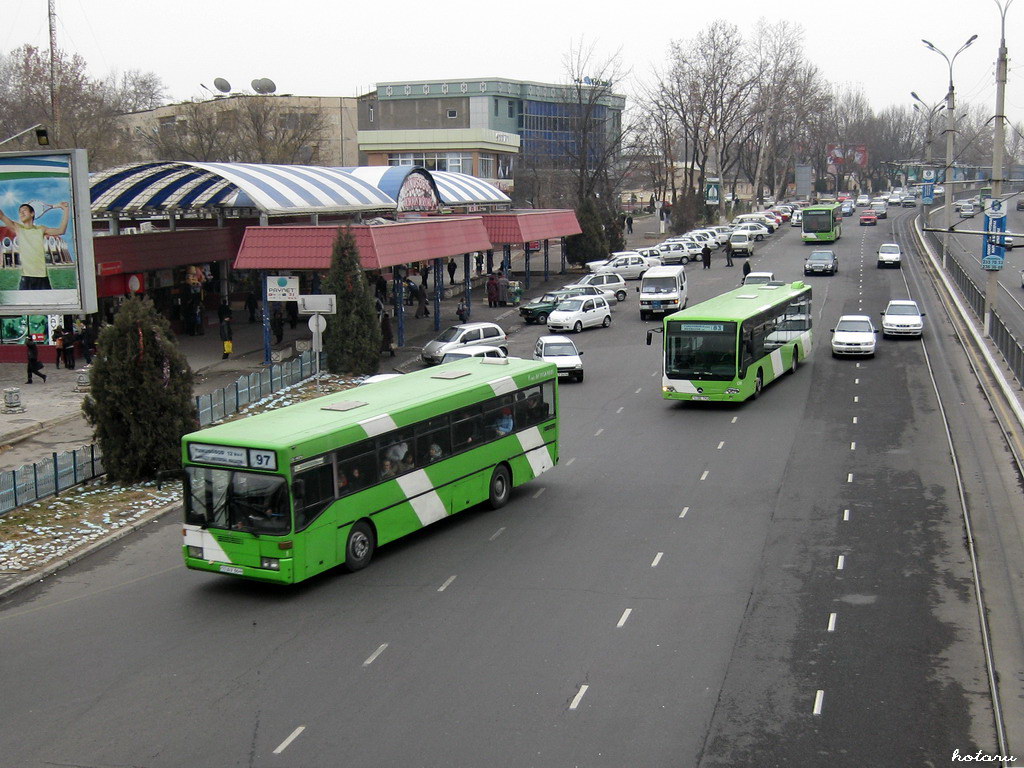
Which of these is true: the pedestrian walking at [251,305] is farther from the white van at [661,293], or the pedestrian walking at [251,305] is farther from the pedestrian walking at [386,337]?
the white van at [661,293]

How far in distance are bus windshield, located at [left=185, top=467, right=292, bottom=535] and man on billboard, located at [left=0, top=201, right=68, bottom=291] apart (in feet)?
26.0

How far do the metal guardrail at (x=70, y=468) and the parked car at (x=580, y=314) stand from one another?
1667 cm

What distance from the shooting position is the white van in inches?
1819

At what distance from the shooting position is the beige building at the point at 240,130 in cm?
8169

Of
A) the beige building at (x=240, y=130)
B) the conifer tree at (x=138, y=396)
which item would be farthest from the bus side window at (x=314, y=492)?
the beige building at (x=240, y=130)

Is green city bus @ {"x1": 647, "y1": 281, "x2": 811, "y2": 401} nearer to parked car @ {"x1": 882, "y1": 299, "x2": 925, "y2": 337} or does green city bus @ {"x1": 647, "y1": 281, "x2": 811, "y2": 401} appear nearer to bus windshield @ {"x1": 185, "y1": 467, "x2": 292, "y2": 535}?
parked car @ {"x1": 882, "y1": 299, "x2": 925, "y2": 337}

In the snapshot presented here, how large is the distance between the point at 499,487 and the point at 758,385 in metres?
12.0

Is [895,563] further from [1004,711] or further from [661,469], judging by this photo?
[661,469]

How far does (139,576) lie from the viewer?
55.4 ft

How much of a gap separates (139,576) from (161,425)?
6014 millimetres

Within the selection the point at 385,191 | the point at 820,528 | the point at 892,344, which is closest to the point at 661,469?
the point at 820,528

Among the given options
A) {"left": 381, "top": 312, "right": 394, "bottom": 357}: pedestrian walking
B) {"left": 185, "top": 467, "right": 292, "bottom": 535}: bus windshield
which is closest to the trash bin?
{"left": 381, "top": 312, "right": 394, "bottom": 357}: pedestrian walking

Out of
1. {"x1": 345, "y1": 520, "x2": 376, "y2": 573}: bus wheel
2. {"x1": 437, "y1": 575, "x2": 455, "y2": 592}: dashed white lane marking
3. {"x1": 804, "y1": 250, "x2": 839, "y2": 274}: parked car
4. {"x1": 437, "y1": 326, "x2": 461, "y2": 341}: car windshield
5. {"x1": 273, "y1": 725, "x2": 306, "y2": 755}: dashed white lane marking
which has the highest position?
{"x1": 804, "y1": 250, "x2": 839, "y2": 274}: parked car

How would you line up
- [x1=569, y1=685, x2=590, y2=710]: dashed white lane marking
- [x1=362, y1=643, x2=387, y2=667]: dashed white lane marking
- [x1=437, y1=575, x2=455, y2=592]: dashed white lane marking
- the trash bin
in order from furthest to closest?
the trash bin < [x1=437, y1=575, x2=455, y2=592]: dashed white lane marking < [x1=362, y1=643, x2=387, y2=667]: dashed white lane marking < [x1=569, y1=685, x2=590, y2=710]: dashed white lane marking
